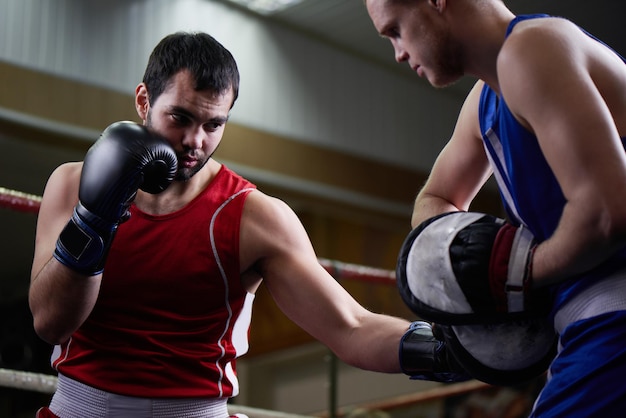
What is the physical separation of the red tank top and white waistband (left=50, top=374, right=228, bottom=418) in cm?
2

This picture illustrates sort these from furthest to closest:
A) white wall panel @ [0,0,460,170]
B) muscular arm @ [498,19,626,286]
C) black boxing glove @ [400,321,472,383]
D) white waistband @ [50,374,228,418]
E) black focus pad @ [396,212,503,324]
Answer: white wall panel @ [0,0,460,170], white waistband @ [50,374,228,418], black boxing glove @ [400,321,472,383], black focus pad @ [396,212,503,324], muscular arm @ [498,19,626,286]

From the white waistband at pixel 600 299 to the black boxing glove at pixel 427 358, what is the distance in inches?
13.5

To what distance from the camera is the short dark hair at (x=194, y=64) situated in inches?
78.4

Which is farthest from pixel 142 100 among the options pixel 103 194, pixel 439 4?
pixel 439 4

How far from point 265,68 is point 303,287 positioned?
4795mm

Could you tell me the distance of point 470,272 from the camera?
1.36 meters

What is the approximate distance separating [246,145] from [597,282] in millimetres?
5171

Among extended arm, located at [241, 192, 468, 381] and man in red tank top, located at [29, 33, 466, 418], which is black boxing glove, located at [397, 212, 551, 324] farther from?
extended arm, located at [241, 192, 468, 381]

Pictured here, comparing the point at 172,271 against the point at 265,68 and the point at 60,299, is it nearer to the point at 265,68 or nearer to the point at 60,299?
Result: the point at 60,299

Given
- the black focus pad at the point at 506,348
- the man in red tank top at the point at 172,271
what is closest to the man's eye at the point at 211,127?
the man in red tank top at the point at 172,271

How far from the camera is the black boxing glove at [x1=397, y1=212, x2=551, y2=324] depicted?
1350 mm

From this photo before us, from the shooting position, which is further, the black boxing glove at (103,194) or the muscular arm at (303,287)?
the muscular arm at (303,287)

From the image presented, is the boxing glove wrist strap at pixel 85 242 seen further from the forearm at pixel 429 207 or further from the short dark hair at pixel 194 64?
the forearm at pixel 429 207

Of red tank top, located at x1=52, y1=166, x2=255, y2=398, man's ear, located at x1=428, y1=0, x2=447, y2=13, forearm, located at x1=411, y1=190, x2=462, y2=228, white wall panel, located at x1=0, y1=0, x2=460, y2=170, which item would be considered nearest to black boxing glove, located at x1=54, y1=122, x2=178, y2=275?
red tank top, located at x1=52, y1=166, x2=255, y2=398
